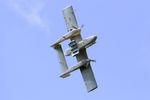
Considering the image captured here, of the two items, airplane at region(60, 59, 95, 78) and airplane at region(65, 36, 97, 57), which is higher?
airplane at region(65, 36, 97, 57)

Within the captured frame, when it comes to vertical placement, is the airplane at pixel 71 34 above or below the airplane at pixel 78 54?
A: above

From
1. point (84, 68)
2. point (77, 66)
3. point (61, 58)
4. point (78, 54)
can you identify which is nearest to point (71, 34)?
point (78, 54)

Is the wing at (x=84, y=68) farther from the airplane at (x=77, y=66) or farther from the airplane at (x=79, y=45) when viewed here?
the airplane at (x=79, y=45)

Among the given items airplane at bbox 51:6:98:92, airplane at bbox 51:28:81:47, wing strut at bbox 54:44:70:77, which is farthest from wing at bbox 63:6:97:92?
wing strut at bbox 54:44:70:77

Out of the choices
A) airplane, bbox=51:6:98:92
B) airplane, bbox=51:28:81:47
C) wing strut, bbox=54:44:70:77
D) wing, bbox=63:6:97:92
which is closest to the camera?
airplane, bbox=51:6:98:92

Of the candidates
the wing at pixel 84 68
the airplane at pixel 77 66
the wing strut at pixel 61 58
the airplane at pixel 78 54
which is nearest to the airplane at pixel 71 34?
the airplane at pixel 78 54

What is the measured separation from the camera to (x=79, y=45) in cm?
19000

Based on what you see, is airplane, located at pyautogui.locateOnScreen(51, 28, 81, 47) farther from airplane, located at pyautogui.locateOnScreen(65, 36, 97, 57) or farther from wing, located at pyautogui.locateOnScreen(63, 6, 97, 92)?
airplane, located at pyautogui.locateOnScreen(65, 36, 97, 57)

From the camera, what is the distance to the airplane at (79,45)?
188 m

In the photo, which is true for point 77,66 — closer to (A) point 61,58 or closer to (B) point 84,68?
(B) point 84,68

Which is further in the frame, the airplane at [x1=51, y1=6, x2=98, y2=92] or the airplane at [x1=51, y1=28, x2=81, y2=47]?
the airplane at [x1=51, y1=28, x2=81, y2=47]

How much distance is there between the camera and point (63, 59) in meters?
193

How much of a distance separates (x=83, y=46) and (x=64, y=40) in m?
3.40

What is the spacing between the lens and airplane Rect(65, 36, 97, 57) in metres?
188
